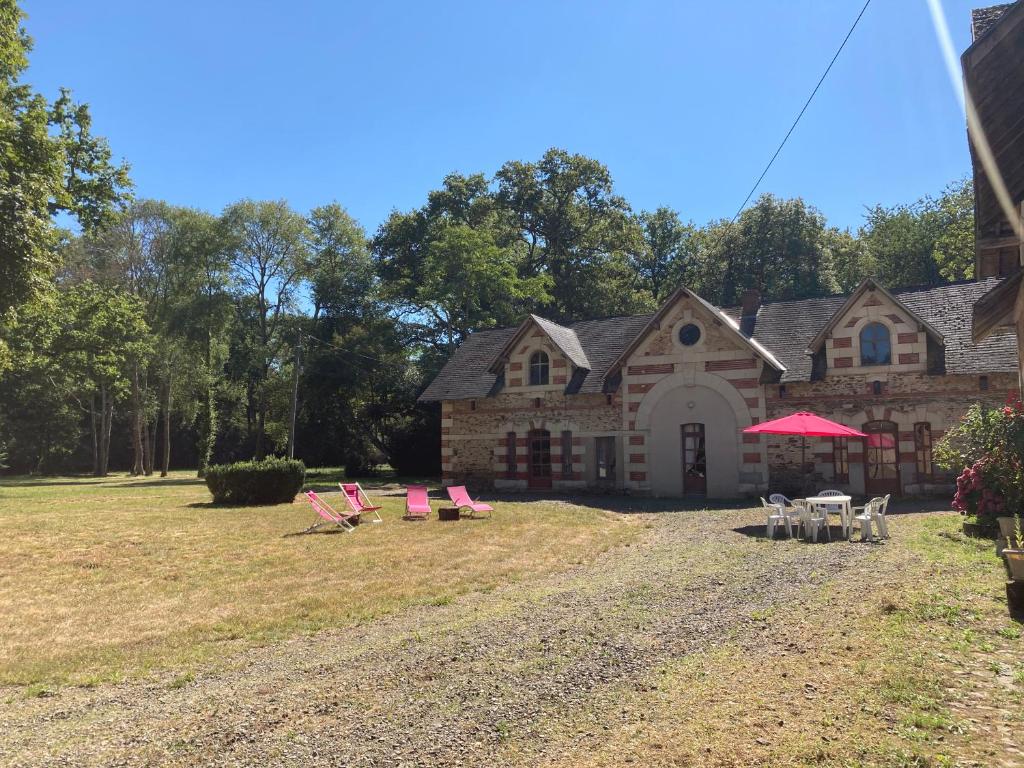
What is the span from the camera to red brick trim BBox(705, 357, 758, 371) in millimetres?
21031

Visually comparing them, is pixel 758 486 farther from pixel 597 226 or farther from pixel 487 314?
pixel 597 226

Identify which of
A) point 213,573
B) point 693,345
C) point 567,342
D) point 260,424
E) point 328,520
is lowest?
point 213,573

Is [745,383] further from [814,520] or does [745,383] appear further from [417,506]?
[417,506]

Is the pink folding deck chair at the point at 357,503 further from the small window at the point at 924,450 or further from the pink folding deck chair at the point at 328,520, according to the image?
the small window at the point at 924,450

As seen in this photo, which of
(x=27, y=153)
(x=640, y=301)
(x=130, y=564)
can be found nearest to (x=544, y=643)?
(x=130, y=564)

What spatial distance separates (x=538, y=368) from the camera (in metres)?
25.1

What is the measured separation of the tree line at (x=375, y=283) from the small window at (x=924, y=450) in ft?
67.9

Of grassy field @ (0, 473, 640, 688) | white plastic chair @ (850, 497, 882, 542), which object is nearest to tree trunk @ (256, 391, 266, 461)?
grassy field @ (0, 473, 640, 688)

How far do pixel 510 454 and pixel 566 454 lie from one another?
245cm

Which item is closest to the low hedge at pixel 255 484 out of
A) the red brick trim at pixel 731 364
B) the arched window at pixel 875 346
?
the red brick trim at pixel 731 364

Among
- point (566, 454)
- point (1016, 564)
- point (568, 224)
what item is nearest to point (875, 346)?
point (566, 454)

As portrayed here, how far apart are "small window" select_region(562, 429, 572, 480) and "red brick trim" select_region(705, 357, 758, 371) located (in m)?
5.75

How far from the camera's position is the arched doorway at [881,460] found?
19.5 m

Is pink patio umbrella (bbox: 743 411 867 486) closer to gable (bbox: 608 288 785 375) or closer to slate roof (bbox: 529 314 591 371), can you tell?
gable (bbox: 608 288 785 375)
